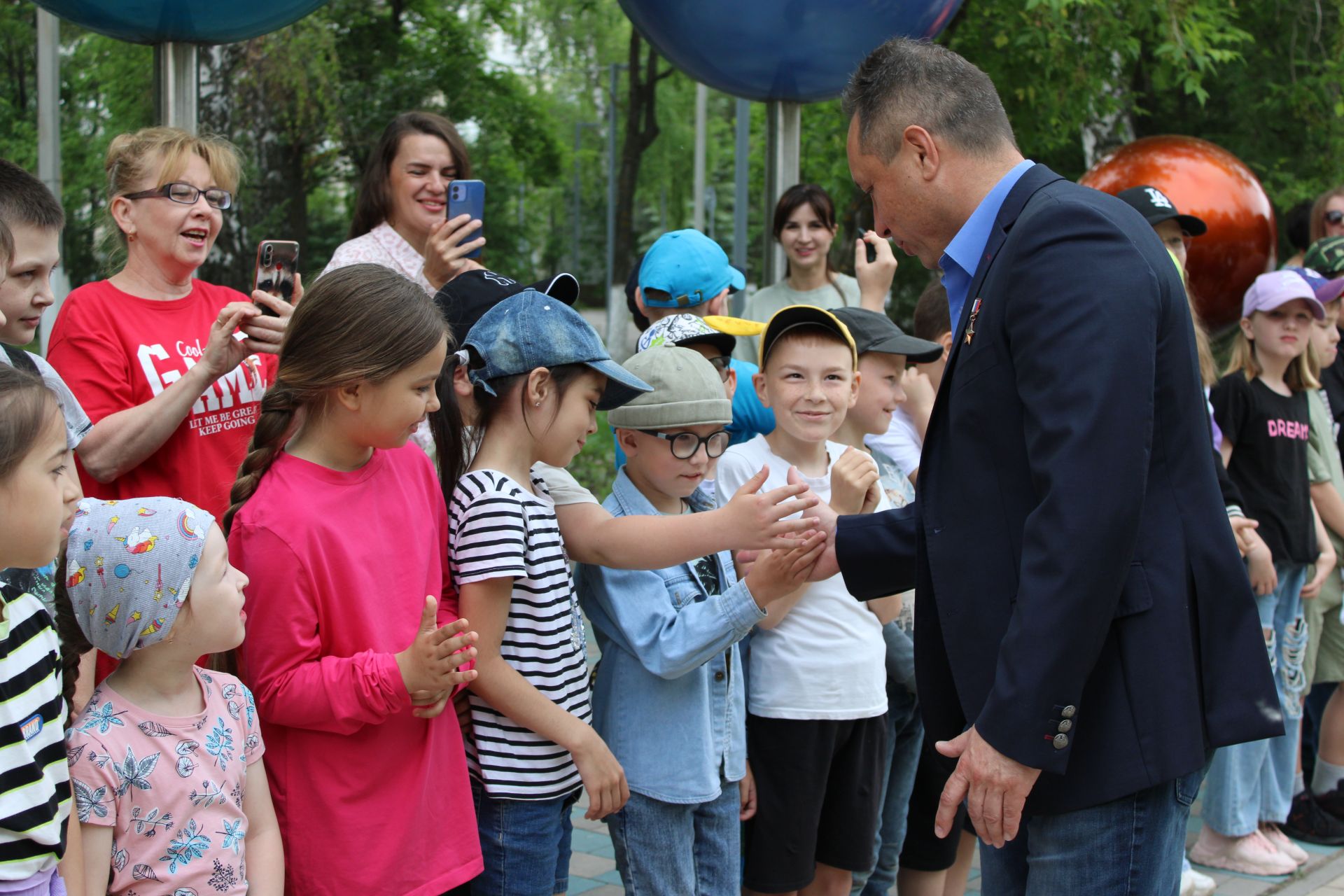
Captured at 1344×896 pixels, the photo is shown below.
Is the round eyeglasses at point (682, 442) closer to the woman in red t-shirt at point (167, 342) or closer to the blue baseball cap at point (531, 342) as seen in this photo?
the blue baseball cap at point (531, 342)

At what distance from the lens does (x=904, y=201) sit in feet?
8.17

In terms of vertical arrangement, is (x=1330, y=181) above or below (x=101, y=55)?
below

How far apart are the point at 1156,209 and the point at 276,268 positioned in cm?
317

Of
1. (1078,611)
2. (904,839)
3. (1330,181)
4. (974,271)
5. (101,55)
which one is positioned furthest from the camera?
(101,55)

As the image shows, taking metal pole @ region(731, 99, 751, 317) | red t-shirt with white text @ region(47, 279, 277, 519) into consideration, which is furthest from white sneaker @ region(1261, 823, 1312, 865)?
metal pole @ region(731, 99, 751, 317)

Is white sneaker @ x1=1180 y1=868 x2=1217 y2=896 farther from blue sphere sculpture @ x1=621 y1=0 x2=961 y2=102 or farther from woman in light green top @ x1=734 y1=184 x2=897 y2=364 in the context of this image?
blue sphere sculpture @ x1=621 y1=0 x2=961 y2=102

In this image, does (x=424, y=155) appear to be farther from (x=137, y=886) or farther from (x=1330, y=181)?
(x=1330, y=181)

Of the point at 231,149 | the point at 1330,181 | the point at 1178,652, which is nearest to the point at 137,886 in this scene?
the point at 1178,652

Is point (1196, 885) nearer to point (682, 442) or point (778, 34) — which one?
point (682, 442)

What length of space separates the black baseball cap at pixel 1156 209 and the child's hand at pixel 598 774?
116 inches

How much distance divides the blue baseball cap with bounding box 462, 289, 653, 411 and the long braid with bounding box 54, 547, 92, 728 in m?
0.95

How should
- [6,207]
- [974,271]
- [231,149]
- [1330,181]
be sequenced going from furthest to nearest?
[1330,181]
[231,149]
[6,207]
[974,271]

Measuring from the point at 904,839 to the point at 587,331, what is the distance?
1998 mm

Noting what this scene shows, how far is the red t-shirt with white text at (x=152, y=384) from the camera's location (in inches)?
115
